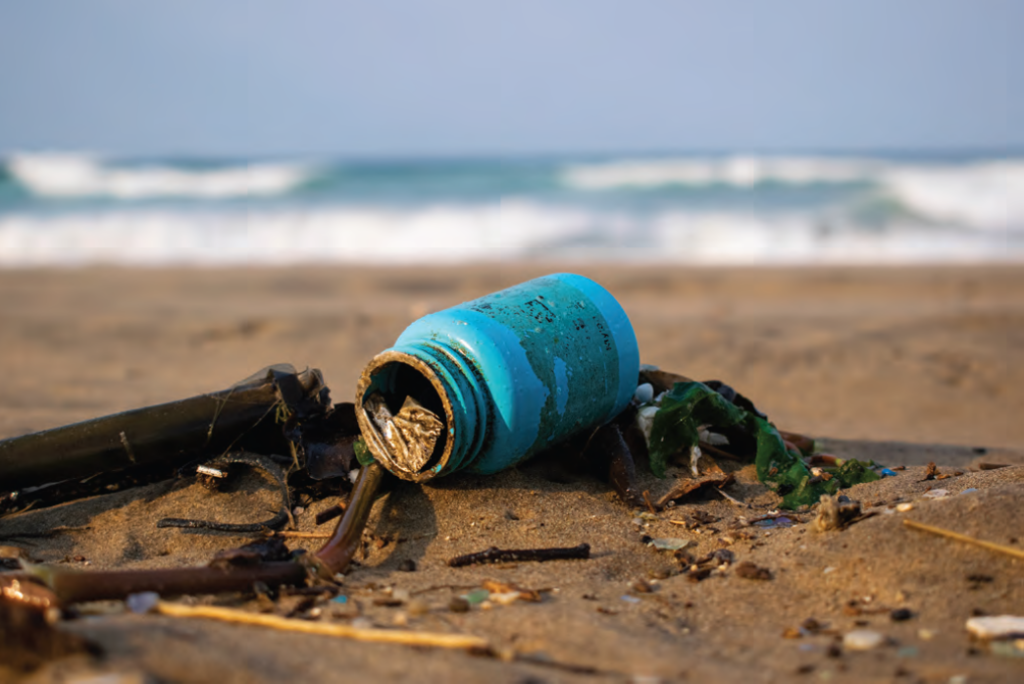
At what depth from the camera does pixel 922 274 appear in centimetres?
1087

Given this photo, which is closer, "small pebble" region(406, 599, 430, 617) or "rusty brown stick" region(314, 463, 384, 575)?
"small pebble" region(406, 599, 430, 617)

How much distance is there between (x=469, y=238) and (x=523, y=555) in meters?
13.7

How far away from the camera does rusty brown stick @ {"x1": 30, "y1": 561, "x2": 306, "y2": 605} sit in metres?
2.19

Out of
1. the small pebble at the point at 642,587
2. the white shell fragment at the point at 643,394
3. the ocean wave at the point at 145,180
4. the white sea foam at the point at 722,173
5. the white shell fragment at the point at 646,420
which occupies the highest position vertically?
the ocean wave at the point at 145,180

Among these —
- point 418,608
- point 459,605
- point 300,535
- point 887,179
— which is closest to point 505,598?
point 459,605

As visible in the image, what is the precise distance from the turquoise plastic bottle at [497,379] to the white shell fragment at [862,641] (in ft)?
3.74

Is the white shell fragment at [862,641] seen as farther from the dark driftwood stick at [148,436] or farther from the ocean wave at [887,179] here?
the ocean wave at [887,179]

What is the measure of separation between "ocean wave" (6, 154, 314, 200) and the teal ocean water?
0.10m

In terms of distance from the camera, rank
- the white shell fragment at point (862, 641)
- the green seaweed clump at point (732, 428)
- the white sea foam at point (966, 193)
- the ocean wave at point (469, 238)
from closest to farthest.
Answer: the white shell fragment at point (862, 641) → the green seaweed clump at point (732, 428) → the ocean wave at point (469, 238) → the white sea foam at point (966, 193)

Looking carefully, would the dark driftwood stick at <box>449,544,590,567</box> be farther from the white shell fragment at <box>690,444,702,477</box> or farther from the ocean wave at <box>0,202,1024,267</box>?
the ocean wave at <box>0,202,1024,267</box>

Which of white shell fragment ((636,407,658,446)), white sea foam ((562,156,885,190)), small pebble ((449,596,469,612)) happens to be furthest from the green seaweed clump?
white sea foam ((562,156,885,190))

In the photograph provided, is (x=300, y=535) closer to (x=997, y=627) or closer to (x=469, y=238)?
(x=997, y=627)

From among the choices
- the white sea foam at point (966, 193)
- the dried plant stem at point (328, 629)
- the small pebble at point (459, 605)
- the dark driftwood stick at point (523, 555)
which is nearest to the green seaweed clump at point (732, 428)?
the dark driftwood stick at point (523, 555)

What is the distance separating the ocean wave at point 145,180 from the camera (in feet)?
68.6
